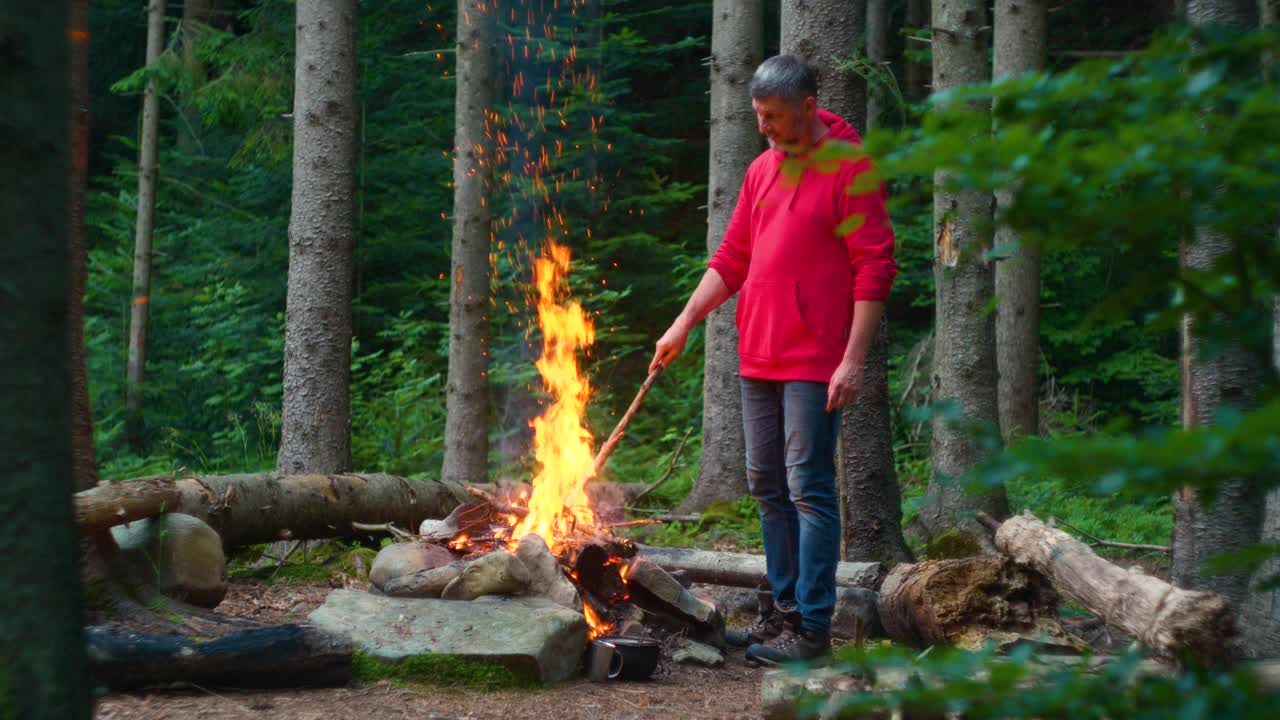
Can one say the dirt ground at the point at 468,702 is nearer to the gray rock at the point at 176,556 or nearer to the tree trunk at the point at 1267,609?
the gray rock at the point at 176,556

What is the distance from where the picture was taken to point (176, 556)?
5465mm

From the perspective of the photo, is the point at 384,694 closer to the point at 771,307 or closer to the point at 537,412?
the point at 771,307

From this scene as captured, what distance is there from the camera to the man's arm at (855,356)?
4520 mm

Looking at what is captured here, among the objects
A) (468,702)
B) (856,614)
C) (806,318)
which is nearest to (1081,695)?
(468,702)

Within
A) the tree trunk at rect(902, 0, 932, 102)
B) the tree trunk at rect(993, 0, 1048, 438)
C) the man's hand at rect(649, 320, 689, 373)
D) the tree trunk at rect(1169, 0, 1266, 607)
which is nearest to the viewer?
the tree trunk at rect(1169, 0, 1266, 607)

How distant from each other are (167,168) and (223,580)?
13162mm

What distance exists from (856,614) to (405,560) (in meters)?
2.32

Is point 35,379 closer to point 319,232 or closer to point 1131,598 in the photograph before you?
point 1131,598

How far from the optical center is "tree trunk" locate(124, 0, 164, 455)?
15109 mm

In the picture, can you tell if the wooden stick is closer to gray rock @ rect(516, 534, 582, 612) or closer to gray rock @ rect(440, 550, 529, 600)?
gray rock @ rect(516, 534, 582, 612)

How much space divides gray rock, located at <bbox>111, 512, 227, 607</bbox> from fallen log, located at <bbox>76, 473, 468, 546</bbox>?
0.42 ft

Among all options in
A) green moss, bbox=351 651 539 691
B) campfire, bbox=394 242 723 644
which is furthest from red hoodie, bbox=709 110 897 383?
green moss, bbox=351 651 539 691

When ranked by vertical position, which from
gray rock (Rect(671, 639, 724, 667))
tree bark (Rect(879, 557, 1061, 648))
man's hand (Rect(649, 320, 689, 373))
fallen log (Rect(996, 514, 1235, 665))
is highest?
man's hand (Rect(649, 320, 689, 373))

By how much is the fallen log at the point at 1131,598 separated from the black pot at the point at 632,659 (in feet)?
5.89
